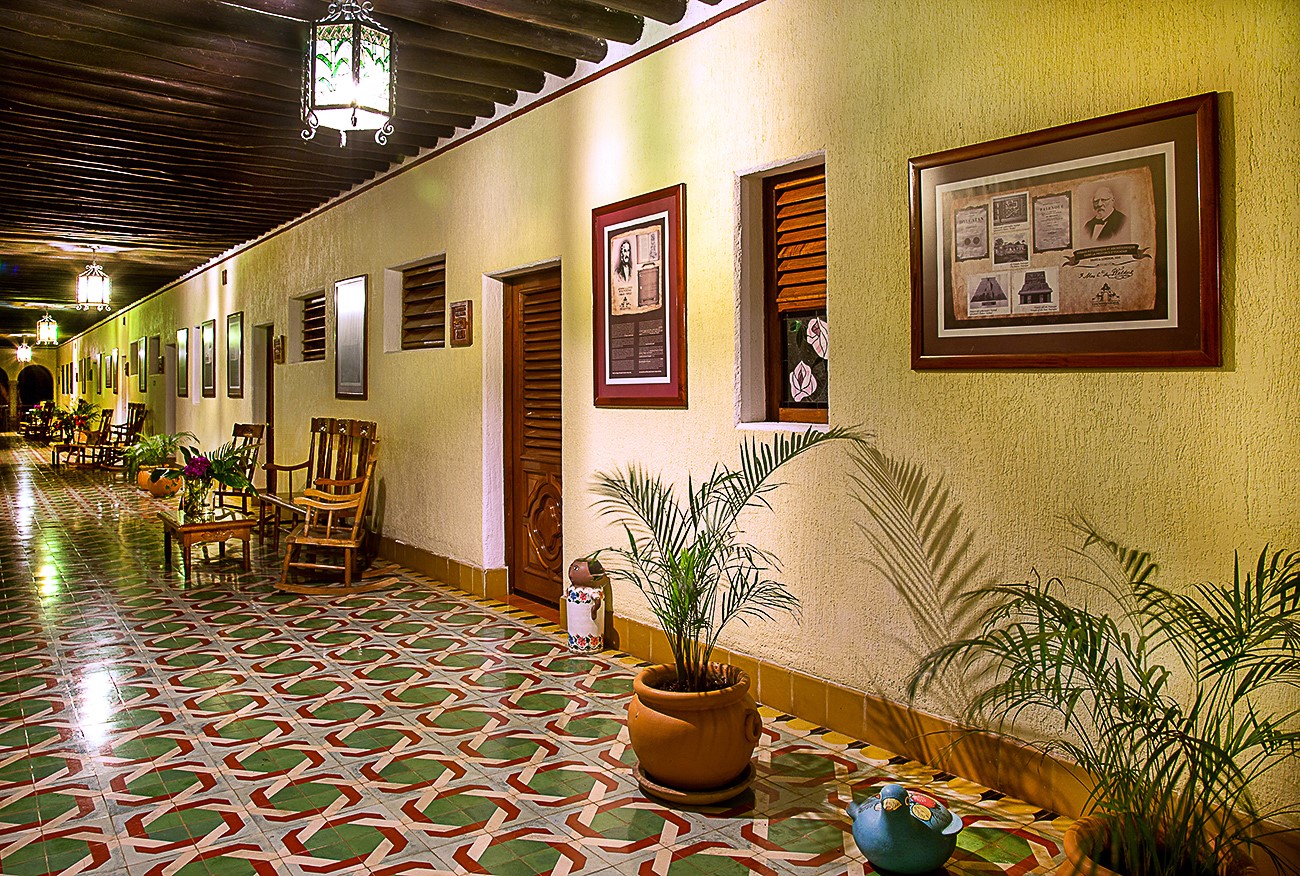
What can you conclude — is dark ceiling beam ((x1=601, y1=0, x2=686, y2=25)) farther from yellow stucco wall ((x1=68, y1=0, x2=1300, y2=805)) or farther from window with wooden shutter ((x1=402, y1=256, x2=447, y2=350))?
window with wooden shutter ((x1=402, y1=256, x2=447, y2=350))

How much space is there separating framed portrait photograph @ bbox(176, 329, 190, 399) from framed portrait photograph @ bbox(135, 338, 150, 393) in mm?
2497

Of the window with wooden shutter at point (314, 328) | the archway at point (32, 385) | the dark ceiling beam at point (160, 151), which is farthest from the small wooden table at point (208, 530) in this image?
the archway at point (32, 385)

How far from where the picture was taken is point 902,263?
3521 mm

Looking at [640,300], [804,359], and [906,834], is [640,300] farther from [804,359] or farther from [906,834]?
[906,834]

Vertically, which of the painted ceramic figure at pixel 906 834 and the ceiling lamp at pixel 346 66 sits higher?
the ceiling lamp at pixel 346 66

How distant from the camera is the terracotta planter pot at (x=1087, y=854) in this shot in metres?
2.22

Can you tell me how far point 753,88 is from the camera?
163 inches

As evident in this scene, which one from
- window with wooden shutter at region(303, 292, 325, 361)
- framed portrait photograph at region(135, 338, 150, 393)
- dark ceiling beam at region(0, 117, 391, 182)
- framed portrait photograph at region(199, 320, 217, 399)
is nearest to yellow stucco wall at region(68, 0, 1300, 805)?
dark ceiling beam at region(0, 117, 391, 182)

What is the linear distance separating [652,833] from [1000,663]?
1227 mm

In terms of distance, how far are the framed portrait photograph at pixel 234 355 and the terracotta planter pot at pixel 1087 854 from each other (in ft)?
37.1

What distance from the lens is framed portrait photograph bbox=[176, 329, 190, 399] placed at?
1515cm

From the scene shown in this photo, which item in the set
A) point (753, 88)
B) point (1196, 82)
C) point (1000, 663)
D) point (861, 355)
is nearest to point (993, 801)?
point (1000, 663)

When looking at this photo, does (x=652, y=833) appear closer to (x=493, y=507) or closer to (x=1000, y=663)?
(x=1000, y=663)

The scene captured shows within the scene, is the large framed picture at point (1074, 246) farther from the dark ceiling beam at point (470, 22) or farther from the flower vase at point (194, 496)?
the flower vase at point (194, 496)
